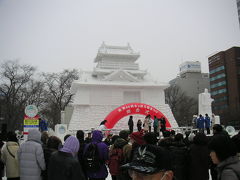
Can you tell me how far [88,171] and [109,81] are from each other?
20.1 meters

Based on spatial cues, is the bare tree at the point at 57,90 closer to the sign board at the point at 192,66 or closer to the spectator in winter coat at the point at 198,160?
the spectator in winter coat at the point at 198,160

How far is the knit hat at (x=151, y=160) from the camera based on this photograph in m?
1.70

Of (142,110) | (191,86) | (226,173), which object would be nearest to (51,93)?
(142,110)

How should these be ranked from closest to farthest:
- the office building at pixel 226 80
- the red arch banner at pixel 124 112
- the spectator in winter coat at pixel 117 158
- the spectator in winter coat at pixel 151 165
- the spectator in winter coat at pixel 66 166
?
1. the spectator in winter coat at pixel 151 165
2. the spectator in winter coat at pixel 66 166
3. the spectator in winter coat at pixel 117 158
4. the red arch banner at pixel 124 112
5. the office building at pixel 226 80

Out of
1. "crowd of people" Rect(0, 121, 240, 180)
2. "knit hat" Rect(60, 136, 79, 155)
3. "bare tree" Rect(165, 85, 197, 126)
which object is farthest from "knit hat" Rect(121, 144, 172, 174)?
"bare tree" Rect(165, 85, 197, 126)

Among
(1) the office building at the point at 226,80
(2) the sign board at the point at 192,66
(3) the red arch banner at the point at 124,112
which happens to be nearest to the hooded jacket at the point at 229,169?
(3) the red arch banner at the point at 124,112

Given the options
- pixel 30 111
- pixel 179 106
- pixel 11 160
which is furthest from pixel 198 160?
pixel 179 106

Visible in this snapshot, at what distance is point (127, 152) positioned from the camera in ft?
14.6

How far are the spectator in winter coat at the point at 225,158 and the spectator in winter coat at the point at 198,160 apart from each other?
2214mm

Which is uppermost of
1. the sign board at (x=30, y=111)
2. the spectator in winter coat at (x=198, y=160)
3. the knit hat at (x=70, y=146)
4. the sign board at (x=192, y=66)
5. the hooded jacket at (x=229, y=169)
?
the sign board at (x=192, y=66)

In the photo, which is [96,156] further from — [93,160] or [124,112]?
[124,112]

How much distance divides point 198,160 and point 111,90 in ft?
65.1

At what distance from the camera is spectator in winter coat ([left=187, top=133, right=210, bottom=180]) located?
4719mm

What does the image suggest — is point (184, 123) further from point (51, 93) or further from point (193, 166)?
point (193, 166)
